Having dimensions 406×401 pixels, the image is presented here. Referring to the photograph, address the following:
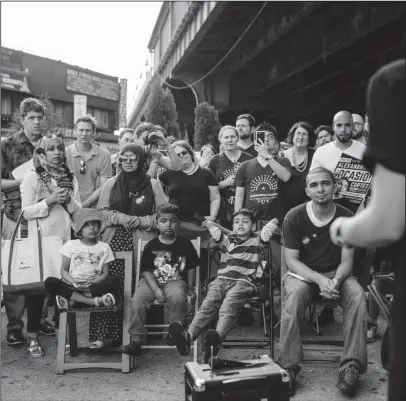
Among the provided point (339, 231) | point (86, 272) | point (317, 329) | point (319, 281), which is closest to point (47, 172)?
point (86, 272)

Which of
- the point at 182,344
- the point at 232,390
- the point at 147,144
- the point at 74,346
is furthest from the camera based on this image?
the point at 147,144

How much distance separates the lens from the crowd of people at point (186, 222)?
4.25m

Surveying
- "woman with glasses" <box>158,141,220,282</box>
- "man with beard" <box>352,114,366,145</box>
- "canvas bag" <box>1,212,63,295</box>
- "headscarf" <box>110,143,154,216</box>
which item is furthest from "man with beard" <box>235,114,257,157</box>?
"canvas bag" <box>1,212,63,295</box>

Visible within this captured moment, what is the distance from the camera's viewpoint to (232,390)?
2703 mm

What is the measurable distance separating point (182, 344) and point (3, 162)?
2.44 m

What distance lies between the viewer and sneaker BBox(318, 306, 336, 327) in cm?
566

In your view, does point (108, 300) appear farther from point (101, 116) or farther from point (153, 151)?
point (101, 116)

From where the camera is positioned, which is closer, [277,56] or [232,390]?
[232,390]

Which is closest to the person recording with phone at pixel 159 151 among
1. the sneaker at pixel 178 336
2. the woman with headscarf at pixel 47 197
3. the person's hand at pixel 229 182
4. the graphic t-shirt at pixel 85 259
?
the person's hand at pixel 229 182

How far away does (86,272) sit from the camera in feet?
14.9

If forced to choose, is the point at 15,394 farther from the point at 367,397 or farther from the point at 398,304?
the point at 398,304

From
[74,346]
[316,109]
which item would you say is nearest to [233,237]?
[74,346]

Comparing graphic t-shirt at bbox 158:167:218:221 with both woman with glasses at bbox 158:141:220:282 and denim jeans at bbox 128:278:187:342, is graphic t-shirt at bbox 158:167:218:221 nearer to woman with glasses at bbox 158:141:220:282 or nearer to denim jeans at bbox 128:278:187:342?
woman with glasses at bbox 158:141:220:282

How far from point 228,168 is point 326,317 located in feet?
6.02
